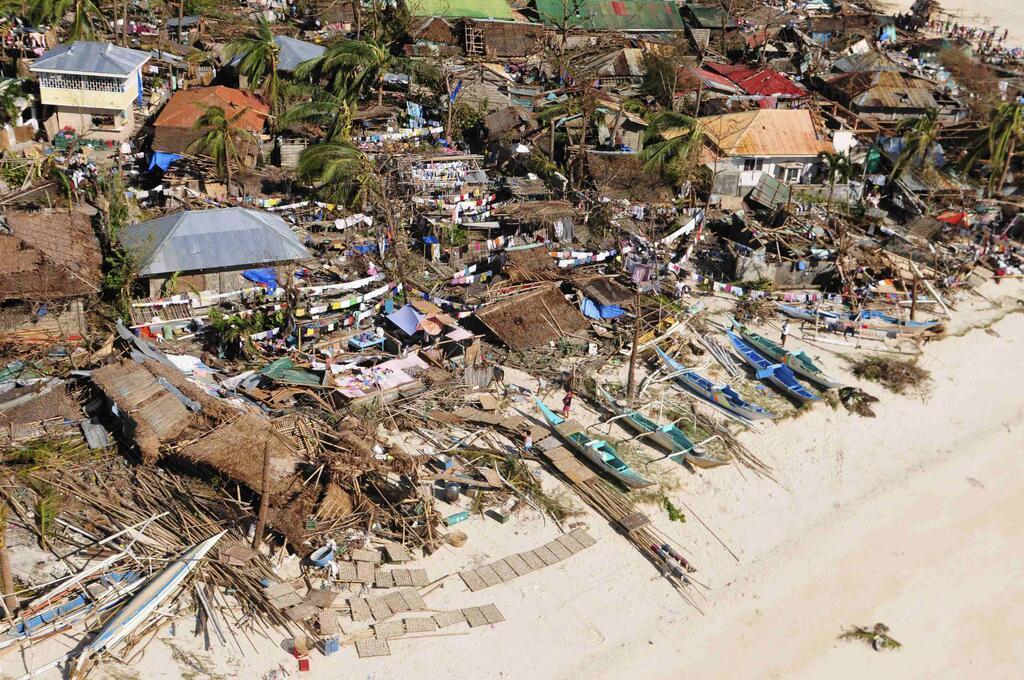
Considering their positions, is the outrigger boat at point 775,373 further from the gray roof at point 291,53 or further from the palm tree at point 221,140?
the gray roof at point 291,53

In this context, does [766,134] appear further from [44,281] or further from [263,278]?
[44,281]

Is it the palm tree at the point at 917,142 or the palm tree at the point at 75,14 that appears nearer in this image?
the palm tree at the point at 917,142

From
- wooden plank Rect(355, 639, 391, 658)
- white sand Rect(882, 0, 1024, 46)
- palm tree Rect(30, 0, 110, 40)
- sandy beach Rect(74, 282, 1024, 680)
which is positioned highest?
palm tree Rect(30, 0, 110, 40)

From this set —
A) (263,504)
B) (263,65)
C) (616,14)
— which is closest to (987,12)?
(616,14)

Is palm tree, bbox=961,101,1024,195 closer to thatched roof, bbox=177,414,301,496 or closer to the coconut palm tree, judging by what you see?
the coconut palm tree

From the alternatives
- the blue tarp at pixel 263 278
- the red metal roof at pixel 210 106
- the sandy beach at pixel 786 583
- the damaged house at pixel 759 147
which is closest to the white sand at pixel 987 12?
the damaged house at pixel 759 147

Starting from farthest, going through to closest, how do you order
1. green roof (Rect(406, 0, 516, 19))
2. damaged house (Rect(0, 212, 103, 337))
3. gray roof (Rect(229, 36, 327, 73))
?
green roof (Rect(406, 0, 516, 19)) → gray roof (Rect(229, 36, 327, 73)) → damaged house (Rect(0, 212, 103, 337))

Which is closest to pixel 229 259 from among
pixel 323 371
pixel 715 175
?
pixel 323 371

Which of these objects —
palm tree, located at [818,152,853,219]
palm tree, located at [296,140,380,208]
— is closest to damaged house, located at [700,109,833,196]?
palm tree, located at [818,152,853,219]
